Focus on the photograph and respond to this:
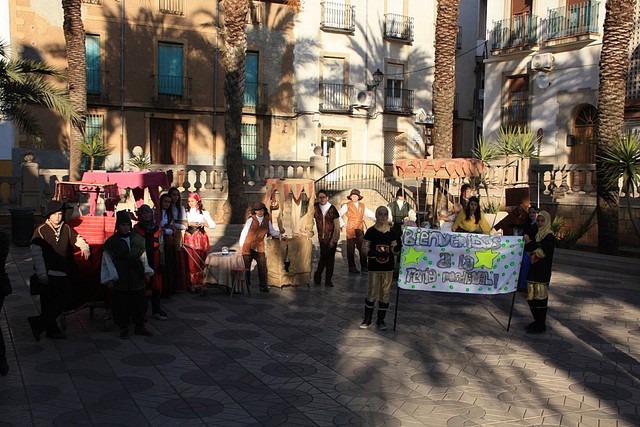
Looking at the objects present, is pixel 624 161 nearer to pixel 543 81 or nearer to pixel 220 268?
pixel 220 268

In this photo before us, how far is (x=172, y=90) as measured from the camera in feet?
96.7

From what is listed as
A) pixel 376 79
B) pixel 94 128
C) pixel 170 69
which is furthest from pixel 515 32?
pixel 94 128

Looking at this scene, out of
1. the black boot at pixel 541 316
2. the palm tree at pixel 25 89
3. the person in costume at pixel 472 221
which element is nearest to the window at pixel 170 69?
the palm tree at pixel 25 89

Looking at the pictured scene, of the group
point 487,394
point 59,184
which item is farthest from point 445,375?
point 59,184

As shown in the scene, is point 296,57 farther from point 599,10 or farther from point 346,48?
point 599,10

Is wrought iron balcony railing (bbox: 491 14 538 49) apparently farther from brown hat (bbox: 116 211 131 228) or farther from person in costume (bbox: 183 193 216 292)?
brown hat (bbox: 116 211 131 228)

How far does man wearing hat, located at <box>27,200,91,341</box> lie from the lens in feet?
25.3

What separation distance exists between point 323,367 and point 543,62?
21.9 meters

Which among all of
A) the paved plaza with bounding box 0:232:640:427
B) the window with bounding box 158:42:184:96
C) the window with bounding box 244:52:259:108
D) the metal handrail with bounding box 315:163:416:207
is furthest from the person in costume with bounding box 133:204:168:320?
the window with bounding box 244:52:259:108

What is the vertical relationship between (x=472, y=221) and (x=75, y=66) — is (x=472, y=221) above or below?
below

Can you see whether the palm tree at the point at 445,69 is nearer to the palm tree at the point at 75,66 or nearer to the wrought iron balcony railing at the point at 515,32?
the wrought iron balcony railing at the point at 515,32

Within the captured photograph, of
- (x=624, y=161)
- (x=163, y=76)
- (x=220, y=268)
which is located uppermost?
(x=163, y=76)

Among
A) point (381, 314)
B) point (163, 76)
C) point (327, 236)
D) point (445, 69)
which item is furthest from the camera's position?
point (163, 76)

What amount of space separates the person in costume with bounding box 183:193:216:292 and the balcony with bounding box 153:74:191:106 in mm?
19142
